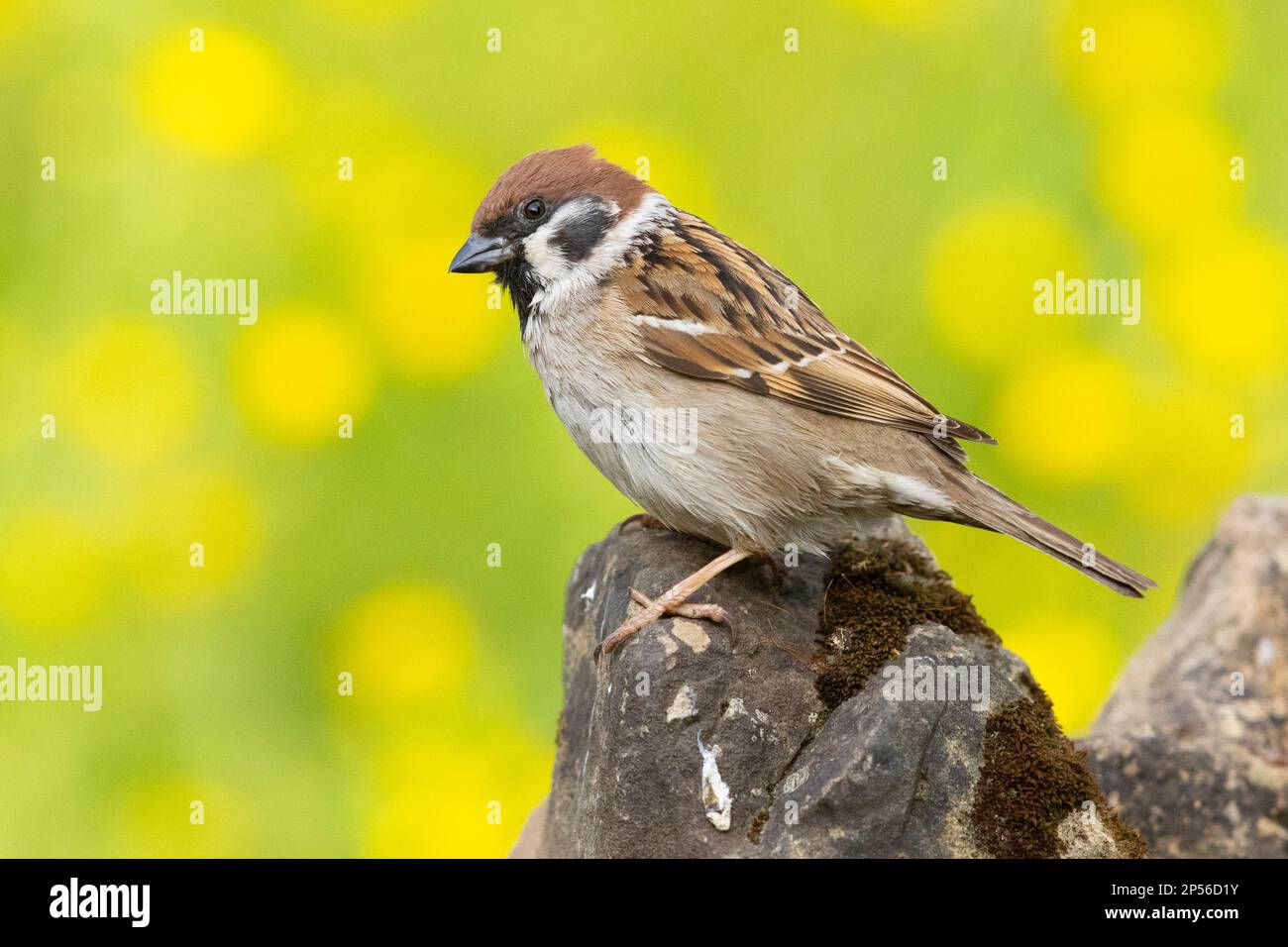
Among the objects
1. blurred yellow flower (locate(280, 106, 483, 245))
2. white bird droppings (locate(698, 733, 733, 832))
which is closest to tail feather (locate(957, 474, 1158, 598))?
white bird droppings (locate(698, 733, 733, 832))

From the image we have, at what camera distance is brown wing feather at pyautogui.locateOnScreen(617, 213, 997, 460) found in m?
5.28

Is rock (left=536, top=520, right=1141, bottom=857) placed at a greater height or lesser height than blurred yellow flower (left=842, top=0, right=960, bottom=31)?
lesser

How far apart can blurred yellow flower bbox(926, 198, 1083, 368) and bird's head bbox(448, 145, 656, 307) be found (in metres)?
2.60

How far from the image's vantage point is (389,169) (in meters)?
7.65

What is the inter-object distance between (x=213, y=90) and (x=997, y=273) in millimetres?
3826

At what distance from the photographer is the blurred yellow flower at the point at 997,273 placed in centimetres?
766

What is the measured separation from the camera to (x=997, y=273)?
25.5 feet

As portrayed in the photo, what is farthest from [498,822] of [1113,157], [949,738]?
[1113,157]

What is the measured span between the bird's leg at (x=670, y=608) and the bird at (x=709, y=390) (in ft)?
0.04

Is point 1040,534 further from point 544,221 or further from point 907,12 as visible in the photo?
point 907,12

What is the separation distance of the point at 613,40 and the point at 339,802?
3877 millimetres

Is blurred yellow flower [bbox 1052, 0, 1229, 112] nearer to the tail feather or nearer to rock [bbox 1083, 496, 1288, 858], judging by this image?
rock [bbox 1083, 496, 1288, 858]

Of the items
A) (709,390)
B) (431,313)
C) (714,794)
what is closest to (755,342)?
(709,390)

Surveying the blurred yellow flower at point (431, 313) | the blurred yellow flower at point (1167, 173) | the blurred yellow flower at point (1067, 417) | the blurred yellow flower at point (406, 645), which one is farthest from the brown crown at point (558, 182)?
the blurred yellow flower at point (1167, 173)
